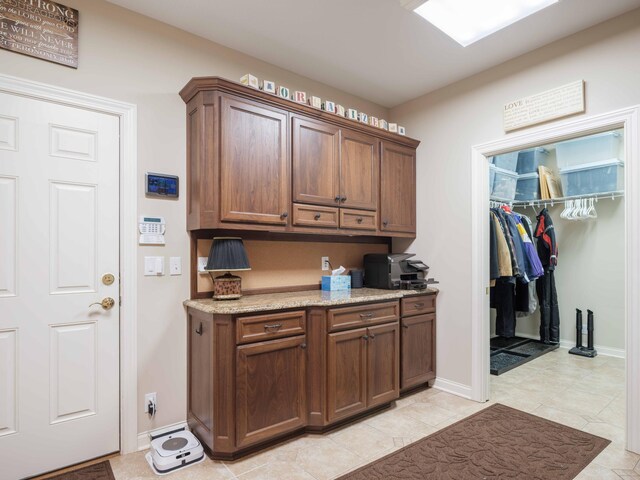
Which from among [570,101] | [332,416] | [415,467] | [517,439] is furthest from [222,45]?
[517,439]

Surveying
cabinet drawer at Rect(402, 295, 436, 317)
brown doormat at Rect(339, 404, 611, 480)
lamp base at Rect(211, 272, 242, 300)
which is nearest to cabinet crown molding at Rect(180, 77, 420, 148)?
lamp base at Rect(211, 272, 242, 300)

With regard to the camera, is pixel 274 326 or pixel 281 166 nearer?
pixel 274 326

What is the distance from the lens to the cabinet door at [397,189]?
3.26 meters

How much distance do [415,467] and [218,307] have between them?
1.48 metres

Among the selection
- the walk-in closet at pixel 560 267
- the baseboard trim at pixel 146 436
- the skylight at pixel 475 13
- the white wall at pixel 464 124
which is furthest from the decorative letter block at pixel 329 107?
the baseboard trim at pixel 146 436

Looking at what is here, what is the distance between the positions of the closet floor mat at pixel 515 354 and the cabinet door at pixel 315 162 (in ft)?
8.53

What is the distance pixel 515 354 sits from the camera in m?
4.29

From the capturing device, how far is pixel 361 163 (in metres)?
3.07

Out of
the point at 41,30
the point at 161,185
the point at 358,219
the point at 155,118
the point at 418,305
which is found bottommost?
the point at 418,305

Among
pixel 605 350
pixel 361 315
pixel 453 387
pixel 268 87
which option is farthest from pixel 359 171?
pixel 605 350

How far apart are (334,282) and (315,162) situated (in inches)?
40.2

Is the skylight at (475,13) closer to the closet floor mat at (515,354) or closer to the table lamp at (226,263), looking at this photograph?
the table lamp at (226,263)

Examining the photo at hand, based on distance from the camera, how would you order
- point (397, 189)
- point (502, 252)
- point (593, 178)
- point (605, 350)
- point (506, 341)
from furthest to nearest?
point (506, 341), point (605, 350), point (593, 178), point (502, 252), point (397, 189)

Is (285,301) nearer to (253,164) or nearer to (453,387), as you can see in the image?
(253,164)
